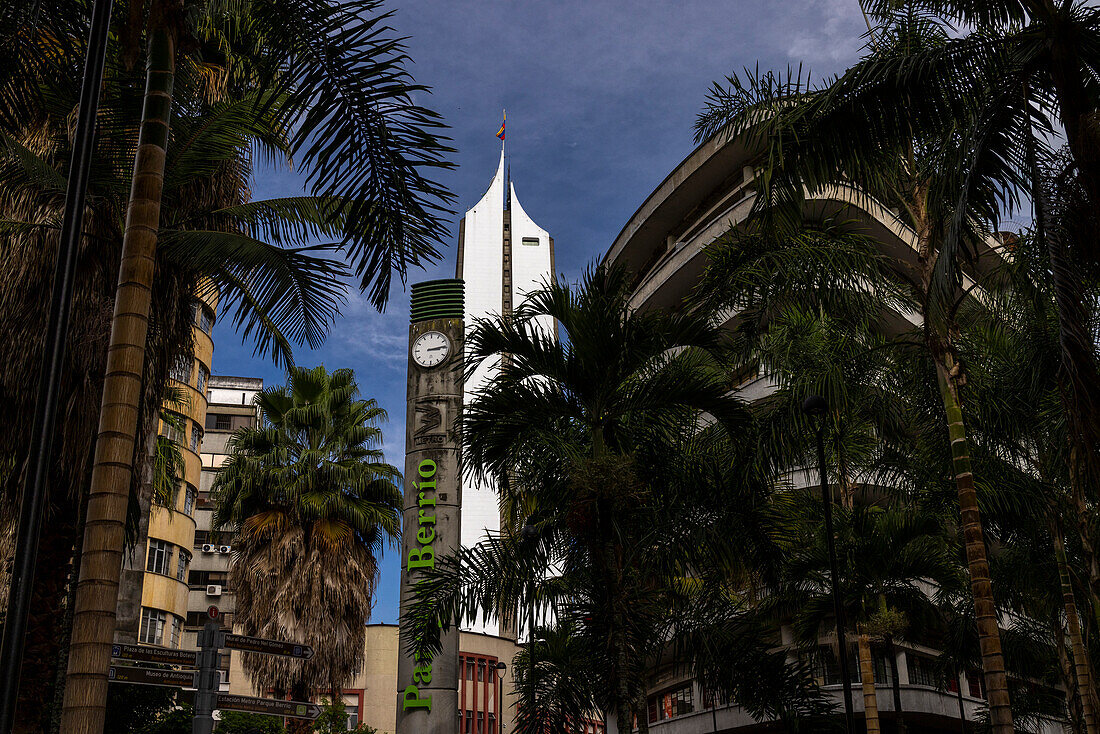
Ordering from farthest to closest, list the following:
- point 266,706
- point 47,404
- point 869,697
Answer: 1. point 869,697
2. point 266,706
3. point 47,404

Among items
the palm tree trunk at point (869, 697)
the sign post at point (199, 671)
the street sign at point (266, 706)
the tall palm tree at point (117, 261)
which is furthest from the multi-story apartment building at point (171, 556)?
the sign post at point (199, 671)

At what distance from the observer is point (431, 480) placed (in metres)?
32.1

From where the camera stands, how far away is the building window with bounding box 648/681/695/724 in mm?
41312

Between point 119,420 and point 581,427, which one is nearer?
point 119,420

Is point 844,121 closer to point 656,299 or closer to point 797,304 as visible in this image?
point 797,304

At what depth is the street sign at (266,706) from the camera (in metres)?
10.0

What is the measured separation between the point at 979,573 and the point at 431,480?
22.5m

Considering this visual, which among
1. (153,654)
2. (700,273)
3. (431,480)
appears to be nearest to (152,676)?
(153,654)

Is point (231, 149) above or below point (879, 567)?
above

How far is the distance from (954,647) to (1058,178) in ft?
59.3

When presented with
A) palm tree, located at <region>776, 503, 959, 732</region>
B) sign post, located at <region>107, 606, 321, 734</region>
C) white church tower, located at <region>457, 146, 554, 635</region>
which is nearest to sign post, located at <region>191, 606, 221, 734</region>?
sign post, located at <region>107, 606, 321, 734</region>

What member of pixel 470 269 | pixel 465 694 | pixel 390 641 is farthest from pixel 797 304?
pixel 470 269

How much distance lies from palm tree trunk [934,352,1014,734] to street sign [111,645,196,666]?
28.2ft

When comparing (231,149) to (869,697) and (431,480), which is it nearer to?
(869,697)
